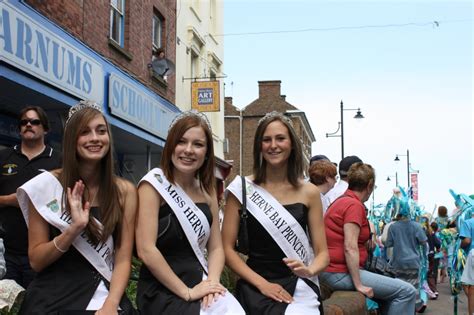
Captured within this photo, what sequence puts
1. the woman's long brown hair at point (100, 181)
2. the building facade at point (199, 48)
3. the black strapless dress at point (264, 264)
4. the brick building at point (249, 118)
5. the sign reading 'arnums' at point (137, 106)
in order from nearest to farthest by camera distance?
the woman's long brown hair at point (100, 181) → the black strapless dress at point (264, 264) → the sign reading 'arnums' at point (137, 106) → the building facade at point (199, 48) → the brick building at point (249, 118)

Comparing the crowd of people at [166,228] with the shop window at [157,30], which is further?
the shop window at [157,30]

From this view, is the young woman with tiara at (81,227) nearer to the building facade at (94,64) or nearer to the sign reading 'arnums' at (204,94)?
the building facade at (94,64)

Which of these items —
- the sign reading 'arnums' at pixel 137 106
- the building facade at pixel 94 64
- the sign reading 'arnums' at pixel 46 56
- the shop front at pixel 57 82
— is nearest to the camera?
the sign reading 'arnums' at pixel 46 56

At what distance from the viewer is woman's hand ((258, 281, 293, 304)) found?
3338mm

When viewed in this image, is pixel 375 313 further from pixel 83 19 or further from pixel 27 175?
pixel 83 19

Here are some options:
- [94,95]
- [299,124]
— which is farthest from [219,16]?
[299,124]

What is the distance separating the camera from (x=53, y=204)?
2832 millimetres

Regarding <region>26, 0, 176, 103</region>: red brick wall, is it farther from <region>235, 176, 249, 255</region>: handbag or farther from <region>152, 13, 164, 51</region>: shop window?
<region>235, 176, 249, 255</region>: handbag

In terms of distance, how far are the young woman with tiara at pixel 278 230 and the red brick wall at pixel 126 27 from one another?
665cm

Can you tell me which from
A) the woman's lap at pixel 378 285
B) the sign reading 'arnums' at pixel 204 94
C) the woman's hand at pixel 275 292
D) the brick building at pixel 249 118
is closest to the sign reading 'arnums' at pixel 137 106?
the sign reading 'arnums' at pixel 204 94

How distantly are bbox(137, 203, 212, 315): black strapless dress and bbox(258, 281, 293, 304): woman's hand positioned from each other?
0.43 meters

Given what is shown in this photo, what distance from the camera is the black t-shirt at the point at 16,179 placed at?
4.10m

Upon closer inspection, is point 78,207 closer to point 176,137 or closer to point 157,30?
point 176,137

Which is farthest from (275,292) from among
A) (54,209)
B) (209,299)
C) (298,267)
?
(54,209)
